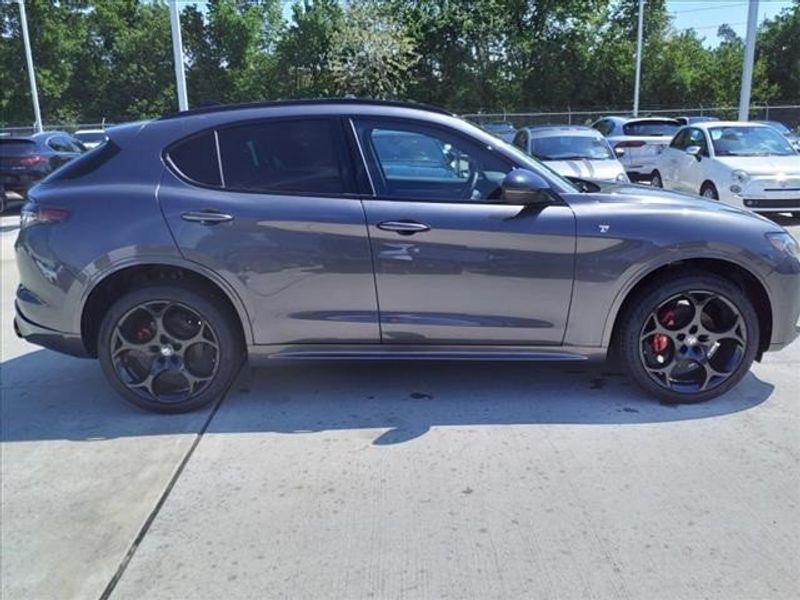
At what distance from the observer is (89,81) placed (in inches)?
1841

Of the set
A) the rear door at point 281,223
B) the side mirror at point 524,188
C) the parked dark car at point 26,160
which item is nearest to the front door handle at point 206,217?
the rear door at point 281,223

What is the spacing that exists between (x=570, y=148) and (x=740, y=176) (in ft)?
8.81

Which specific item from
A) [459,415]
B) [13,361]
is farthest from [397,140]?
[13,361]

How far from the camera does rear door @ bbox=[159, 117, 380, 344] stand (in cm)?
402

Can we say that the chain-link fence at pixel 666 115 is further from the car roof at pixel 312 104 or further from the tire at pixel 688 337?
the tire at pixel 688 337

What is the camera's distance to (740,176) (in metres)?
10.4

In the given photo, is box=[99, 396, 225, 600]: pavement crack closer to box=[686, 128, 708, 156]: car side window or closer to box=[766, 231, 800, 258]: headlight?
box=[766, 231, 800, 258]: headlight

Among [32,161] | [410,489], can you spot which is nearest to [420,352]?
[410,489]

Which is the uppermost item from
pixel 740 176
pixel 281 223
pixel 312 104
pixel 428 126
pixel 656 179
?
pixel 312 104

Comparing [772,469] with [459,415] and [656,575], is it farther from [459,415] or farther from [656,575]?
[459,415]

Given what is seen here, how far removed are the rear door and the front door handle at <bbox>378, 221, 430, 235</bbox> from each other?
0.45 feet

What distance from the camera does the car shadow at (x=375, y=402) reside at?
4.10m

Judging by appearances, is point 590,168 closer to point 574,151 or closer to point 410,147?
point 574,151

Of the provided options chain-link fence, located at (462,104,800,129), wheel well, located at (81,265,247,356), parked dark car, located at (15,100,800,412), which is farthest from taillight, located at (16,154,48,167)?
chain-link fence, located at (462,104,800,129)
